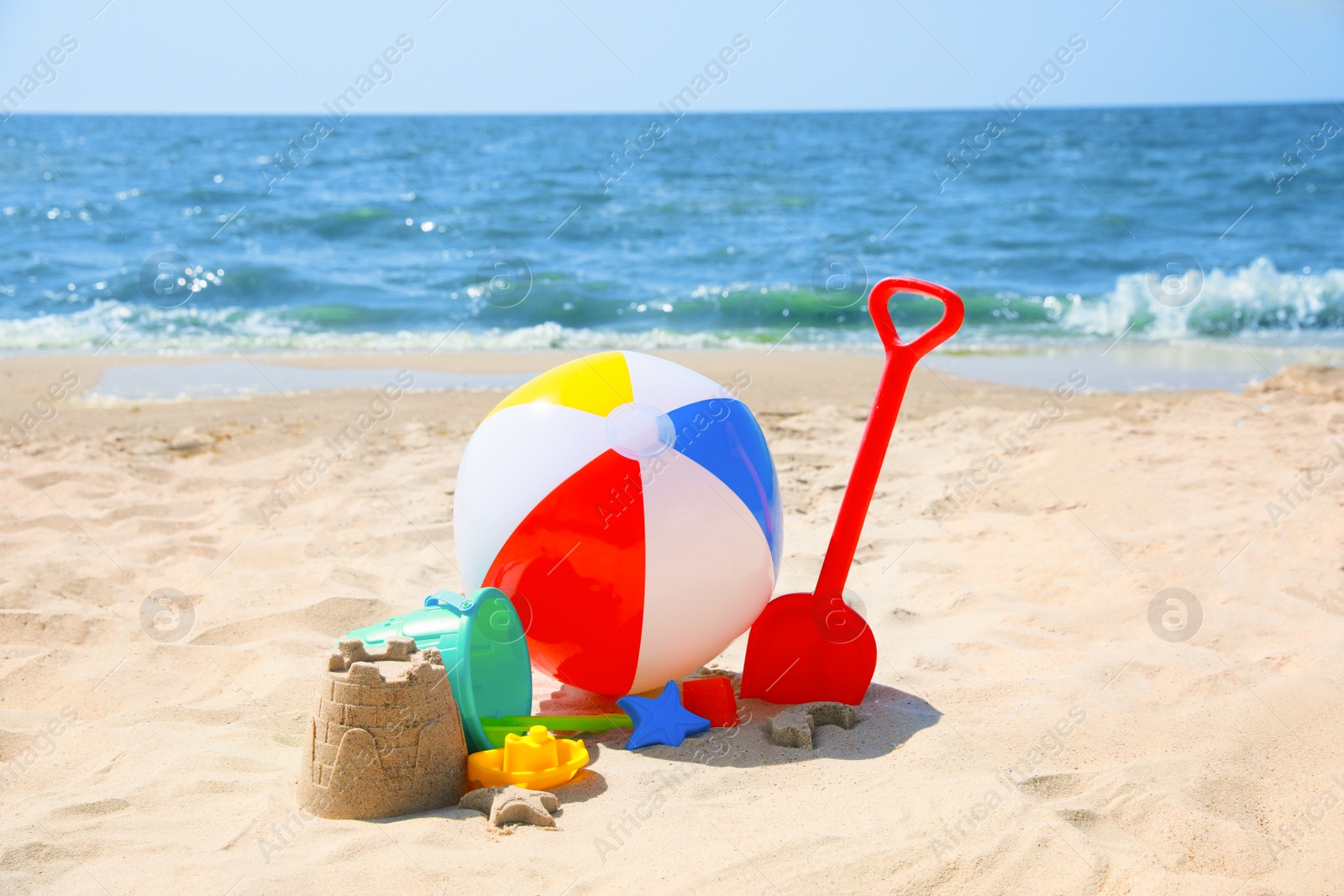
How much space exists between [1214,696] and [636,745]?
1907mm

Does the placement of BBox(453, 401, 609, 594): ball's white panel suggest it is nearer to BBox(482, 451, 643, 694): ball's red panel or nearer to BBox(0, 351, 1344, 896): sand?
BBox(482, 451, 643, 694): ball's red panel

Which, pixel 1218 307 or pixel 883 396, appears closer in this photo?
pixel 883 396

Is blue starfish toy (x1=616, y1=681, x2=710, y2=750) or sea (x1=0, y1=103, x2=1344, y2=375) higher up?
sea (x1=0, y1=103, x2=1344, y2=375)

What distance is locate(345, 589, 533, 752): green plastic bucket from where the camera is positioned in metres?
3.11

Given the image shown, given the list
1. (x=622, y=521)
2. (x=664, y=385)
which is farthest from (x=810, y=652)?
(x=664, y=385)

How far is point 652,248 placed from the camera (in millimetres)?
16469

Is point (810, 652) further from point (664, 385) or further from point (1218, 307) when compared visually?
point (1218, 307)

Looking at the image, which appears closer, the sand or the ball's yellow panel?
the sand

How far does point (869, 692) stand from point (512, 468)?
1477 mm

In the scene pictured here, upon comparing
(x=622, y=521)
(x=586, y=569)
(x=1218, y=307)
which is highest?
(x=1218, y=307)

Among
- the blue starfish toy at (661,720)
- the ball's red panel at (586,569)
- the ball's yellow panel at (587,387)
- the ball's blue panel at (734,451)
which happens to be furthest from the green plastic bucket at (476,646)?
the ball's blue panel at (734,451)

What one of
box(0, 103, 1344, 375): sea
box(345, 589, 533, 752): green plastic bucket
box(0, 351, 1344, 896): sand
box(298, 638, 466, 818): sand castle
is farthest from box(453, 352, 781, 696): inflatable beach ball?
box(0, 103, 1344, 375): sea

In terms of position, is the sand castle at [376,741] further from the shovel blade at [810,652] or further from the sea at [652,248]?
the sea at [652,248]

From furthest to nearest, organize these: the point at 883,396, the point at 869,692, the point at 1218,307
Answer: the point at 1218,307, the point at 869,692, the point at 883,396
